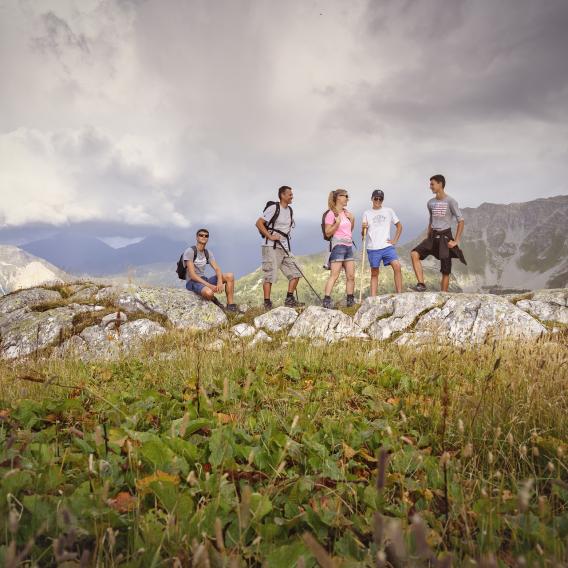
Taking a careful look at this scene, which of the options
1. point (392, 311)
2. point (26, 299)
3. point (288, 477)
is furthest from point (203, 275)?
point (288, 477)

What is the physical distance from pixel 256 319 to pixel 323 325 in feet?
8.67

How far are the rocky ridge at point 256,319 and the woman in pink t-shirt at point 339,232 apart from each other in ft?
4.66

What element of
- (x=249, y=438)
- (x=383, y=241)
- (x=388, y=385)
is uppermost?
(x=383, y=241)

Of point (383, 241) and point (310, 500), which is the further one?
point (383, 241)

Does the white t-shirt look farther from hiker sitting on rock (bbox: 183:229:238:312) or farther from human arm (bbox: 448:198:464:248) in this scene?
hiker sitting on rock (bbox: 183:229:238:312)

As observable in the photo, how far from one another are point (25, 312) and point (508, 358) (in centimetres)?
1556

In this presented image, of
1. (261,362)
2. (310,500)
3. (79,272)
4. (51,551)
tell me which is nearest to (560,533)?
(310,500)

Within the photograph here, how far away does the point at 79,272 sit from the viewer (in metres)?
18.3

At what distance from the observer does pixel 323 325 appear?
12.0 meters

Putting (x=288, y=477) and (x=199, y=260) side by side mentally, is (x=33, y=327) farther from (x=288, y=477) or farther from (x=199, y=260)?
(x=288, y=477)

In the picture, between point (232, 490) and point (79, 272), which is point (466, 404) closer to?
point (232, 490)

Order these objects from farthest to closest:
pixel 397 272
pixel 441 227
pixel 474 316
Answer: pixel 397 272, pixel 441 227, pixel 474 316

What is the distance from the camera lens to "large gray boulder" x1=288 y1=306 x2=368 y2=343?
11.4 meters

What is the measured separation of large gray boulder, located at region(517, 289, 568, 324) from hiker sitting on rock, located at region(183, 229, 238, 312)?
9937mm
